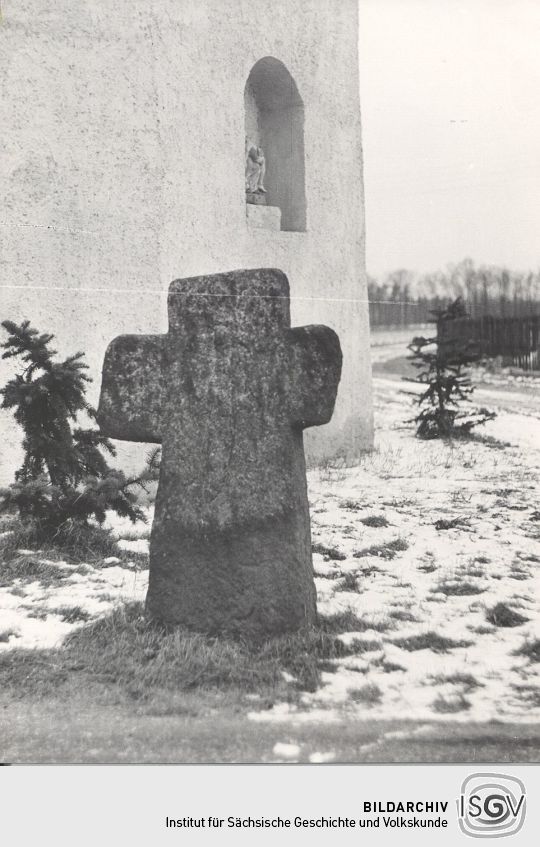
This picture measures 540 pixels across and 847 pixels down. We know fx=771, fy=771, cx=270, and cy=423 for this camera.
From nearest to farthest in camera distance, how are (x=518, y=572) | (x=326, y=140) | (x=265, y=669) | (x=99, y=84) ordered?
(x=265, y=669), (x=518, y=572), (x=99, y=84), (x=326, y=140)

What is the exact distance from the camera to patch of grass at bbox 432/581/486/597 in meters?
4.40

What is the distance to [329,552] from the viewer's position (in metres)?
5.31

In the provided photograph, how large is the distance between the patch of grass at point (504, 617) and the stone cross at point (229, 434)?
95 cm

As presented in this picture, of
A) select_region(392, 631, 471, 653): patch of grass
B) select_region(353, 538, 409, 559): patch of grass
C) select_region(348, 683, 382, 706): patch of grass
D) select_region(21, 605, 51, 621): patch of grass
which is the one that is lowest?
select_region(353, 538, 409, 559): patch of grass

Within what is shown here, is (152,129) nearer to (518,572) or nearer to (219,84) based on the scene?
(219,84)

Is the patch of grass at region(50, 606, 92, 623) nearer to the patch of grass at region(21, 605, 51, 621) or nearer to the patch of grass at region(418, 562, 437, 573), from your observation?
the patch of grass at region(21, 605, 51, 621)

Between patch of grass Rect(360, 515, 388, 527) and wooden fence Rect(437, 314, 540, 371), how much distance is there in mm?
1712

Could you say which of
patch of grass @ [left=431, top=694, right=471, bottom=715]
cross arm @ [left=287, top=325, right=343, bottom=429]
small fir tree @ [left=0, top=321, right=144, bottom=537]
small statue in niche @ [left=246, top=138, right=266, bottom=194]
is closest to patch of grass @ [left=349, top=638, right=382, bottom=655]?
patch of grass @ [left=431, top=694, right=471, bottom=715]

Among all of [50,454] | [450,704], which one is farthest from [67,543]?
[450,704]

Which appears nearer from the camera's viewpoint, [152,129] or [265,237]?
[152,129]

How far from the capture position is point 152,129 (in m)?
6.70

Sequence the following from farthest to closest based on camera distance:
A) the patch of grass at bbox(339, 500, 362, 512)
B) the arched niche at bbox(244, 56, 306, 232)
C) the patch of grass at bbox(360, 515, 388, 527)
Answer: the arched niche at bbox(244, 56, 306, 232)
the patch of grass at bbox(339, 500, 362, 512)
the patch of grass at bbox(360, 515, 388, 527)
